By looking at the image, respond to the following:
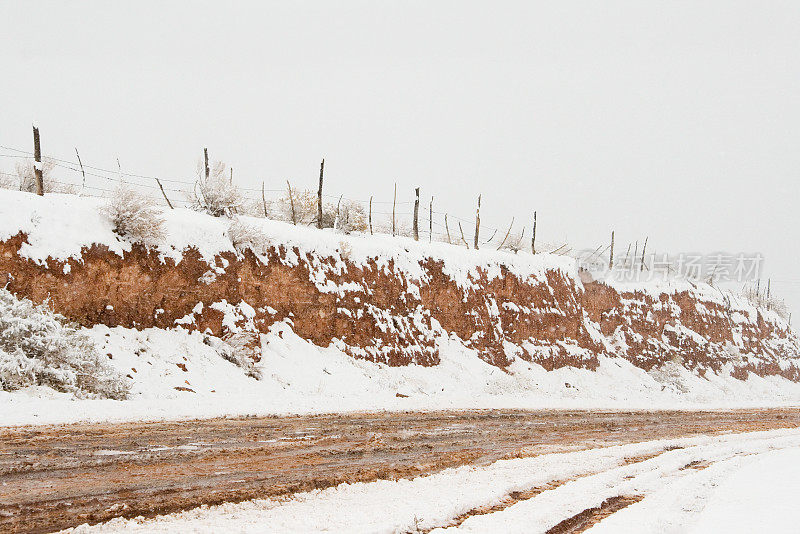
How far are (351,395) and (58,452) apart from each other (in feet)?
32.9

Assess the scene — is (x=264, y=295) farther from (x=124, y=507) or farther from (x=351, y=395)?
(x=124, y=507)

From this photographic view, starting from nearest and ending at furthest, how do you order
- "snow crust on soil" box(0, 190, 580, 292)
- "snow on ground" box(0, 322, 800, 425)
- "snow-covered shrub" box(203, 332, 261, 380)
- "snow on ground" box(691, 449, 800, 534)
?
"snow on ground" box(691, 449, 800, 534), "snow on ground" box(0, 322, 800, 425), "snow crust on soil" box(0, 190, 580, 292), "snow-covered shrub" box(203, 332, 261, 380)

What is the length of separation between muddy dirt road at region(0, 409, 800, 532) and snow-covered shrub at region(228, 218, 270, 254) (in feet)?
28.0

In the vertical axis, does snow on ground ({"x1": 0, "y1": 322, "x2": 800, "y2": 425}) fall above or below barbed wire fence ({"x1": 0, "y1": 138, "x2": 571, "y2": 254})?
below

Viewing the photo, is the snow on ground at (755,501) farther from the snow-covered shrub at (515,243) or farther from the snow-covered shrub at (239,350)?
the snow-covered shrub at (515,243)

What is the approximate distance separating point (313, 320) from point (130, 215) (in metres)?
6.07

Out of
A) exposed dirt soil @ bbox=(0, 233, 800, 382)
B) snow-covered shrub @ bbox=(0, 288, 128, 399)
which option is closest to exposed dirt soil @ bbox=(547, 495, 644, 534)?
snow-covered shrub @ bbox=(0, 288, 128, 399)

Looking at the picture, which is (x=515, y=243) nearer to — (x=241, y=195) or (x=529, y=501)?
(x=241, y=195)

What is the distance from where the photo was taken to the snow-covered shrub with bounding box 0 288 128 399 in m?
10.9

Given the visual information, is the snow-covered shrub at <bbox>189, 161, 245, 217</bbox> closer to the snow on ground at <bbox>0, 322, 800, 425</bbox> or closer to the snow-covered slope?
the snow-covered slope

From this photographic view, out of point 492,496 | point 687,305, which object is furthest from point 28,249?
point 687,305

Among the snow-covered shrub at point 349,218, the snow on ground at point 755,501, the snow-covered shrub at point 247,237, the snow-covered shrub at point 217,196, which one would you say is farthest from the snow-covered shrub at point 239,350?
the snow on ground at point 755,501

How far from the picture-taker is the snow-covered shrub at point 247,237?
18188 mm

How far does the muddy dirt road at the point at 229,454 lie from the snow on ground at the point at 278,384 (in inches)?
56.6
